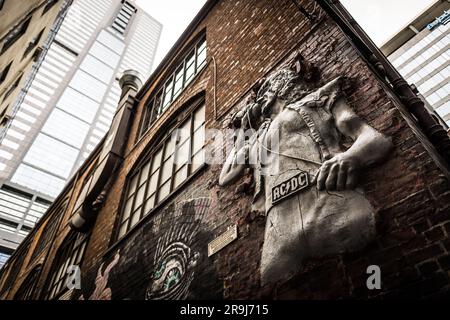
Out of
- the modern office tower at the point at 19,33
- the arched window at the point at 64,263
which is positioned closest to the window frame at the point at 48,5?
the modern office tower at the point at 19,33

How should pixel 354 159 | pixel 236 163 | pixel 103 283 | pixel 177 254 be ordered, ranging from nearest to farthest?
pixel 354 159 < pixel 236 163 < pixel 177 254 < pixel 103 283

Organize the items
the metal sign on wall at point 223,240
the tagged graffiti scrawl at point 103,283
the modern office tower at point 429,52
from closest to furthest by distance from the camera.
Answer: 1. the metal sign on wall at point 223,240
2. the tagged graffiti scrawl at point 103,283
3. the modern office tower at point 429,52

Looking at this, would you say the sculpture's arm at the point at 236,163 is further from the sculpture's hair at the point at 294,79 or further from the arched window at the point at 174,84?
the arched window at the point at 174,84

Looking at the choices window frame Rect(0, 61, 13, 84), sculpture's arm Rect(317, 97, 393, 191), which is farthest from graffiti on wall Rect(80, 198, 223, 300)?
window frame Rect(0, 61, 13, 84)

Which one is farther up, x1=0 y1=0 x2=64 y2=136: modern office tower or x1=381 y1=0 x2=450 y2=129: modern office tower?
x1=381 y1=0 x2=450 y2=129: modern office tower

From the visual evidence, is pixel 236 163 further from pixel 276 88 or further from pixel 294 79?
pixel 294 79

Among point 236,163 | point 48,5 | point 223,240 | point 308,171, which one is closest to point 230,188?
point 236,163

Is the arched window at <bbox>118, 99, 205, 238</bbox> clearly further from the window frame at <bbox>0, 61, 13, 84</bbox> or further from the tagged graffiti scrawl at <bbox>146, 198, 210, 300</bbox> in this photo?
the window frame at <bbox>0, 61, 13, 84</bbox>

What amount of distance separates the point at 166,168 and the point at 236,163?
2420 millimetres

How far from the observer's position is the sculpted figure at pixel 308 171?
2.07 metres

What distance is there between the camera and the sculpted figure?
2.07 m

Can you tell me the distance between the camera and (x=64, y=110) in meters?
56.1

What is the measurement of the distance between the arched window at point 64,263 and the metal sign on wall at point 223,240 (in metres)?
4.62
